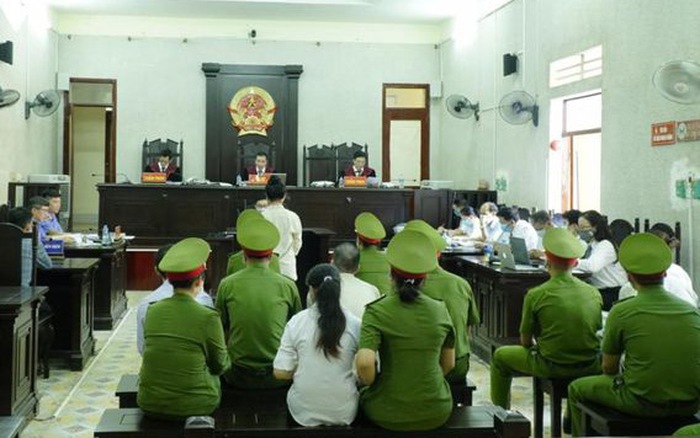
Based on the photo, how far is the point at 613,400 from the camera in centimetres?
373

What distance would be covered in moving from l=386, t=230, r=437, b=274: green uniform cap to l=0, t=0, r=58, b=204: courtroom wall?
895 cm

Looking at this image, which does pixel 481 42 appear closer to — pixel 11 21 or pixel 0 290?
pixel 11 21

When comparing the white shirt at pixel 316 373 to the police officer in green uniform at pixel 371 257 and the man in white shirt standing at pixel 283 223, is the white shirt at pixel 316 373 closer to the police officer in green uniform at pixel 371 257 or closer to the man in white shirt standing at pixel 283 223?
the police officer in green uniform at pixel 371 257

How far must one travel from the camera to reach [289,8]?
13.5 meters

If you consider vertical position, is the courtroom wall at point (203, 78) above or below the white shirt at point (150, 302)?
above

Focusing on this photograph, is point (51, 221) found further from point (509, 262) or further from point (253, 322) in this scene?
point (253, 322)

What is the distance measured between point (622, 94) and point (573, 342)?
470 centimetres

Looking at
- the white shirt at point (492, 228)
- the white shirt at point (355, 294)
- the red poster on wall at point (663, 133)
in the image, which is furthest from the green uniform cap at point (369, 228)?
the white shirt at point (492, 228)

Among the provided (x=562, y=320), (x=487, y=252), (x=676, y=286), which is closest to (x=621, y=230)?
(x=487, y=252)

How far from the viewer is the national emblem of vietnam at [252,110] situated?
14289 millimetres

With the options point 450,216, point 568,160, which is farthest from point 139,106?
point 568,160

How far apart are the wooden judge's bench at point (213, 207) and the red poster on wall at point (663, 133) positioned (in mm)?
4379

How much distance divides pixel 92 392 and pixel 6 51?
6.61 meters

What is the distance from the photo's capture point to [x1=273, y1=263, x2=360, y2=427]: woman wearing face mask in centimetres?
326
